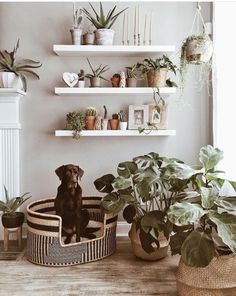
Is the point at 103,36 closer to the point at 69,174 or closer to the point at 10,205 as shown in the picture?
the point at 69,174

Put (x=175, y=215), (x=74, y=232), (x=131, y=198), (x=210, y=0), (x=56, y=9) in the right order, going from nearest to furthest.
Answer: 1. (x=175, y=215)
2. (x=131, y=198)
3. (x=74, y=232)
4. (x=210, y=0)
5. (x=56, y=9)

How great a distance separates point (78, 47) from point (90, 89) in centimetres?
39

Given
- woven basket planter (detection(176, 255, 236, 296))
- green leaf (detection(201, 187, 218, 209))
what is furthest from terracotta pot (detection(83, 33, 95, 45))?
woven basket planter (detection(176, 255, 236, 296))

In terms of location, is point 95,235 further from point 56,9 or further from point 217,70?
point 56,9

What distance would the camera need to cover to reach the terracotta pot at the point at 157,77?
3262 mm

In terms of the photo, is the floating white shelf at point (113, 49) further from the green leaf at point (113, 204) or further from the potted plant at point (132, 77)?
the green leaf at point (113, 204)

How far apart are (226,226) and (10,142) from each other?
222 centimetres

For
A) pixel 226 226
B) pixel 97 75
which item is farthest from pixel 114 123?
pixel 226 226

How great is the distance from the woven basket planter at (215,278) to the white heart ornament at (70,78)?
1952 mm

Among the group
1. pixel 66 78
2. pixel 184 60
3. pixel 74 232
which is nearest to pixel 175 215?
pixel 74 232

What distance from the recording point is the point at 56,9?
344 cm

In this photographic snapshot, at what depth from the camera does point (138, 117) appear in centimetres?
344

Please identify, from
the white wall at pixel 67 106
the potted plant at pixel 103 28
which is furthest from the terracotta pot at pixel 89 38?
the white wall at pixel 67 106

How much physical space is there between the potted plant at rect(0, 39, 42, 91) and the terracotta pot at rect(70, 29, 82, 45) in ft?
1.44
